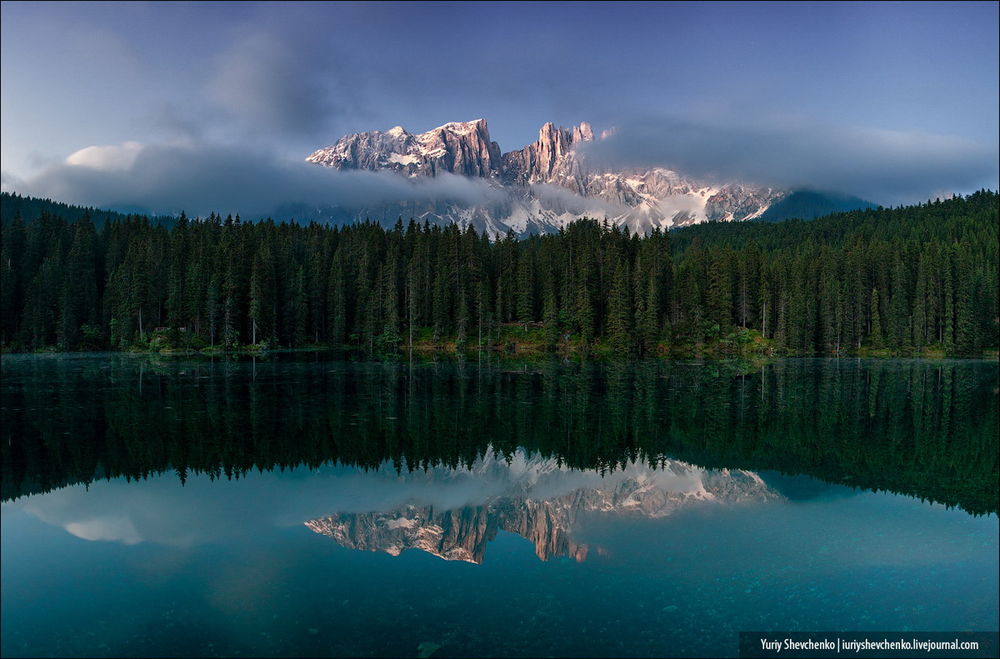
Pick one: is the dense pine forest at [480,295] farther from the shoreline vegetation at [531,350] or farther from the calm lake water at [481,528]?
the calm lake water at [481,528]

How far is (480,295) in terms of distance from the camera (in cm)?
12950

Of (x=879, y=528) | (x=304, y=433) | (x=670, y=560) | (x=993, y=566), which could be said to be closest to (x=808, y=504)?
(x=879, y=528)

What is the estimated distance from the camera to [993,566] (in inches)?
672

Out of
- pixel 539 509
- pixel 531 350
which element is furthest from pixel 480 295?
pixel 539 509

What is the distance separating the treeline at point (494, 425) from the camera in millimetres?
28047

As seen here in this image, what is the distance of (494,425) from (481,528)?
18509mm

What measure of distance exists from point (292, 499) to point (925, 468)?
28.6 m

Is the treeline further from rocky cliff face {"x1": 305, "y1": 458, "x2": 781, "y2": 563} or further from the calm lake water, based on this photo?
rocky cliff face {"x1": 305, "y1": 458, "x2": 781, "y2": 563}

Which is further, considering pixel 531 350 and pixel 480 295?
pixel 480 295

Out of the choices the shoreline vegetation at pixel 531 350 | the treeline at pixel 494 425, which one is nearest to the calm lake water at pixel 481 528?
the treeline at pixel 494 425

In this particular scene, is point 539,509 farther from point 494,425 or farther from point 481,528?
point 494,425

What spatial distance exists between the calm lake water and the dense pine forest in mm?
80024

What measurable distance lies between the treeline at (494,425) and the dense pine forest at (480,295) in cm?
5406

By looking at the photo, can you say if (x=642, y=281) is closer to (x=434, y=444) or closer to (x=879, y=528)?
(x=434, y=444)
